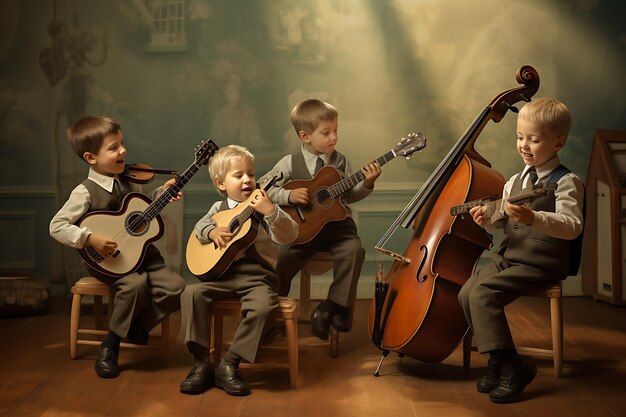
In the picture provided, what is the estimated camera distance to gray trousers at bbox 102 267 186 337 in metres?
3.85

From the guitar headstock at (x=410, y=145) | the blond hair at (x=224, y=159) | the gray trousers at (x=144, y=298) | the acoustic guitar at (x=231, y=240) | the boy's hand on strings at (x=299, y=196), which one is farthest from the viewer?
the boy's hand on strings at (x=299, y=196)

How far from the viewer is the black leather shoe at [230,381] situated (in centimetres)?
351

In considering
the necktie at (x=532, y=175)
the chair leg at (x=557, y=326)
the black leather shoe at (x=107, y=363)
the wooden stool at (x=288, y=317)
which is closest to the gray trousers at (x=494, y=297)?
the chair leg at (x=557, y=326)

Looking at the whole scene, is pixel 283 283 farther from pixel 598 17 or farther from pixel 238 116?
pixel 598 17

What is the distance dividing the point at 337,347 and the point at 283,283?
44 centimetres

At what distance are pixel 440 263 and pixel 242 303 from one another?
87 centimetres

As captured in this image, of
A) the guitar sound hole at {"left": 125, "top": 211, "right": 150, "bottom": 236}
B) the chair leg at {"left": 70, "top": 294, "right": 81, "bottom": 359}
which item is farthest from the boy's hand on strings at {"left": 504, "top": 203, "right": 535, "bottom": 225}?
the chair leg at {"left": 70, "top": 294, "right": 81, "bottom": 359}

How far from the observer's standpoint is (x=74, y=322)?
400 centimetres

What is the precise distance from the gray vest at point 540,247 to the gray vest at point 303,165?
1.04 m

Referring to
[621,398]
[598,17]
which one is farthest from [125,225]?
[598,17]

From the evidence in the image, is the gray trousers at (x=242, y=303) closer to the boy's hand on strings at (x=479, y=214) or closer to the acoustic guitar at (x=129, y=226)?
the acoustic guitar at (x=129, y=226)

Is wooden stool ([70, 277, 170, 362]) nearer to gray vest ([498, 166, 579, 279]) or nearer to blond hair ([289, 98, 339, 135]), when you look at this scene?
blond hair ([289, 98, 339, 135])

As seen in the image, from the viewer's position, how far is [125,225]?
3902mm

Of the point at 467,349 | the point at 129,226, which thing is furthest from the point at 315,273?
the point at 129,226
